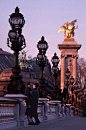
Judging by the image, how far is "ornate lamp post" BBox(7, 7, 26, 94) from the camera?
68.8 feet

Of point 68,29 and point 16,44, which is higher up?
point 68,29

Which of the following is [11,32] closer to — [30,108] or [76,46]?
[30,108]

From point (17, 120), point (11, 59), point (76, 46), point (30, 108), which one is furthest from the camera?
point (11, 59)

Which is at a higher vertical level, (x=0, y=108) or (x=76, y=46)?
(x=76, y=46)

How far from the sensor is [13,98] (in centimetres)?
2039

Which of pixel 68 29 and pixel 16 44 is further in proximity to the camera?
pixel 68 29

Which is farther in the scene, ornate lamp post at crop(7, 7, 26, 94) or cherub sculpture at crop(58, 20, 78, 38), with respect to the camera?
cherub sculpture at crop(58, 20, 78, 38)

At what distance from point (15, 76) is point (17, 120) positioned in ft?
8.10

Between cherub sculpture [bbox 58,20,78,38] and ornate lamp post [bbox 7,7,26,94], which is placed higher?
cherub sculpture [bbox 58,20,78,38]

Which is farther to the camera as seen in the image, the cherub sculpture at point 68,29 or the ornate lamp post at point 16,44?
the cherub sculpture at point 68,29

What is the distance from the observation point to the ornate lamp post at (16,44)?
20984mm

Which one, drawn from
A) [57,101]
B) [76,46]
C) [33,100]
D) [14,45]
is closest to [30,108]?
[33,100]

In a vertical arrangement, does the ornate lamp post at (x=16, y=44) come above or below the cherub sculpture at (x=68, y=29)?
below

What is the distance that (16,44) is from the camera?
21672mm
